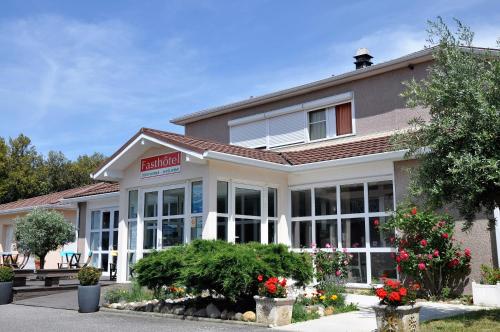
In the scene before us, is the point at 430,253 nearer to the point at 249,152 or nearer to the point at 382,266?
the point at 382,266

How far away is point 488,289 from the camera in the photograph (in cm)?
1100

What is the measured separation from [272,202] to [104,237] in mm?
8867

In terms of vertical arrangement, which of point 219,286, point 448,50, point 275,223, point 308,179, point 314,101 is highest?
point 314,101

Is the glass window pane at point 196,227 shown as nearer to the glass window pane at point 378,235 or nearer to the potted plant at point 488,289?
the glass window pane at point 378,235

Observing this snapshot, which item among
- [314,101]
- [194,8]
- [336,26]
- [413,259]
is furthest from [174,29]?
[413,259]

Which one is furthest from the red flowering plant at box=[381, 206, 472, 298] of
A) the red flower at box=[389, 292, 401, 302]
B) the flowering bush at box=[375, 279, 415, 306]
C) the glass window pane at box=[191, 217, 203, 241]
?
the glass window pane at box=[191, 217, 203, 241]

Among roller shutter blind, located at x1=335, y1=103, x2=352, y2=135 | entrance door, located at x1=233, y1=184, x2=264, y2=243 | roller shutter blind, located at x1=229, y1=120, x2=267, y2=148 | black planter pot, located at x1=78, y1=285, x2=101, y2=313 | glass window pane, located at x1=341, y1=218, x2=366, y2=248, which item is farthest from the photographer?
roller shutter blind, located at x1=229, y1=120, x2=267, y2=148

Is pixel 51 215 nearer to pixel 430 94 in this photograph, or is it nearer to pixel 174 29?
pixel 174 29

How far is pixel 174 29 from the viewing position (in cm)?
1367

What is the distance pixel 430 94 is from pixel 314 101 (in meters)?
9.38

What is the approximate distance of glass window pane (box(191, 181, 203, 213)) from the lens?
14.6m

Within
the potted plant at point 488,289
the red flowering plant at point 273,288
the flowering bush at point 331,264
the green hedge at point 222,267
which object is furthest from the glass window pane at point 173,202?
the potted plant at point 488,289

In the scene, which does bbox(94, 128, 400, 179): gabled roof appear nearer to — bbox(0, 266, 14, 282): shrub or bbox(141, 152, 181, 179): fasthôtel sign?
bbox(141, 152, 181, 179): fasthôtel sign

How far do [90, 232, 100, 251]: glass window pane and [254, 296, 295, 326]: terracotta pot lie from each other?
13.6 m
